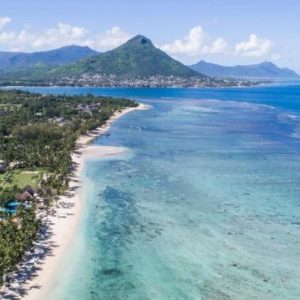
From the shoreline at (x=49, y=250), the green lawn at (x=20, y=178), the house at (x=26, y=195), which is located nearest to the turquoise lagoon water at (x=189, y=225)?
the shoreline at (x=49, y=250)

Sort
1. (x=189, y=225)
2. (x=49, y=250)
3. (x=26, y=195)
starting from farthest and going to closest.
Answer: (x=26, y=195)
(x=189, y=225)
(x=49, y=250)

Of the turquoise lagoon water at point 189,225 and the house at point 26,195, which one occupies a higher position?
the house at point 26,195

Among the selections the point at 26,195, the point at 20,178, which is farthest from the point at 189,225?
the point at 20,178

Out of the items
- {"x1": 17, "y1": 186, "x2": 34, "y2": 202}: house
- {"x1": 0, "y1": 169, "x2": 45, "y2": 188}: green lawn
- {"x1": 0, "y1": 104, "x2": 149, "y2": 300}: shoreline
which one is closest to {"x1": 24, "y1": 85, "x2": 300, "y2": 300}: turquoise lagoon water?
{"x1": 0, "y1": 104, "x2": 149, "y2": 300}: shoreline

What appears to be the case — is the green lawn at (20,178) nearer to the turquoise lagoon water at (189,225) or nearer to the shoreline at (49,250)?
the shoreline at (49,250)

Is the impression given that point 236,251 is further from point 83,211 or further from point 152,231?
point 83,211

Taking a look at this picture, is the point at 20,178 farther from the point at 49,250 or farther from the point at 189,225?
the point at 189,225

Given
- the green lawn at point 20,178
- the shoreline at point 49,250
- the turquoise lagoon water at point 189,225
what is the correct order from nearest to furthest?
the shoreline at point 49,250 → the turquoise lagoon water at point 189,225 → the green lawn at point 20,178

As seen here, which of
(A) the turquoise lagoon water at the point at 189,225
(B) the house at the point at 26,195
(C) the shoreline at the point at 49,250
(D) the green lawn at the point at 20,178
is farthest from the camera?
(D) the green lawn at the point at 20,178

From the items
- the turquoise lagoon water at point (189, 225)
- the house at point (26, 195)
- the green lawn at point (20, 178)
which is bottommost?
the turquoise lagoon water at point (189, 225)
